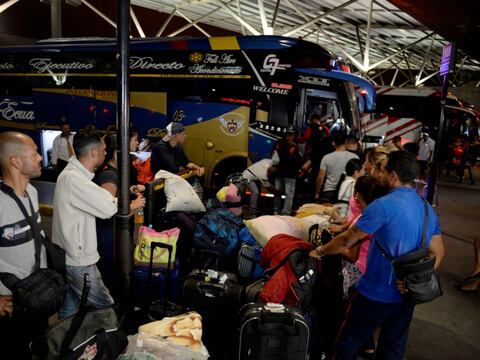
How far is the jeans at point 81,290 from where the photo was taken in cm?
315

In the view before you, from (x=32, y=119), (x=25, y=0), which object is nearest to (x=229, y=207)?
(x=32, y=119)

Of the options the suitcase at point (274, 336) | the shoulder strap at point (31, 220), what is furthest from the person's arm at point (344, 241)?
the shoulder strap at point (31, 220)

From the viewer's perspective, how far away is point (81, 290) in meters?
3.20

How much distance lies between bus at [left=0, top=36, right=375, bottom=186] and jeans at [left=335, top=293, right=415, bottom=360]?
513 cm

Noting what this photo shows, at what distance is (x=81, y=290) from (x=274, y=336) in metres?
1.58

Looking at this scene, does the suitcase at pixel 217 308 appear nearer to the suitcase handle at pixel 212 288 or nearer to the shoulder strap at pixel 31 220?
the suitcase handle at pixel 212 288

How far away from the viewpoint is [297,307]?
3.21 meters

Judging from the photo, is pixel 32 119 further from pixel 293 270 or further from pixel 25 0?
pixel 293 270

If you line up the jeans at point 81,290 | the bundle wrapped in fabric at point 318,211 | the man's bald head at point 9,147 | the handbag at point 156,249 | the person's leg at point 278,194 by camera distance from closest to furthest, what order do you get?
the man's bald head at point 9,147 → the jeans at point 81,290 → the handbag at point 156,249 → the bundle wrapped in fabric at point 318,211 → the person's leg at point 278,194

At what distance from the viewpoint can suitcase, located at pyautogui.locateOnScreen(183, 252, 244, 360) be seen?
342 centimetres

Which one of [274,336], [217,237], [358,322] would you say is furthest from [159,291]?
[358,322]

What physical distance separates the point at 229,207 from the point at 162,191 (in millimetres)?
897

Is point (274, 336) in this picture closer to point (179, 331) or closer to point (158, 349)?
point (179, 331)

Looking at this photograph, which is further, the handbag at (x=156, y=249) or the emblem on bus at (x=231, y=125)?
the emblem on bus at (x=231, y=125)
